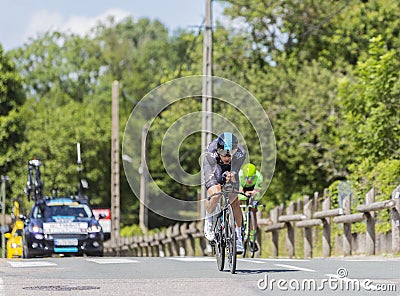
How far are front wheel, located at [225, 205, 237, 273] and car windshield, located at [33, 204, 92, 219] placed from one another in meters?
12.8

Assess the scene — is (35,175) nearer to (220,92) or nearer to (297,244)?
(297,244)

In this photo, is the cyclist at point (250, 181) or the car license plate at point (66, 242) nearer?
the cyclist at point (250, 181)

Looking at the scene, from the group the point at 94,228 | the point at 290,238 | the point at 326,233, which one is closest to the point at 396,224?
the point at 326,233

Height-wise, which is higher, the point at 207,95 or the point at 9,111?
the point at 9,111

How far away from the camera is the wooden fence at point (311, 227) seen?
19.2 meters

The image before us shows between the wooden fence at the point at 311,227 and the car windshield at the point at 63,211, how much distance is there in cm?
458

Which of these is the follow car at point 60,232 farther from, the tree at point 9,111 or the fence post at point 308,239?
the tree at point 9,111

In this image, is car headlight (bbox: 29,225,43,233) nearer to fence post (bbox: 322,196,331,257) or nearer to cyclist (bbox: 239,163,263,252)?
fence post (bbox: 322,196,331,257)

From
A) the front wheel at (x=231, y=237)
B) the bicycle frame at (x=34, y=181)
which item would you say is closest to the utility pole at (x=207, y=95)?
the bicycle frame at (x=34, y=181)

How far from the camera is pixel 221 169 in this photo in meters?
13.4

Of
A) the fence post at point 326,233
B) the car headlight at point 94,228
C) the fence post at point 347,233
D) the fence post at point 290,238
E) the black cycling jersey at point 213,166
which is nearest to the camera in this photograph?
the black cycling jersey at point 213,166

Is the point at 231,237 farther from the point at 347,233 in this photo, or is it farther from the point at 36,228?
the point at 36,228

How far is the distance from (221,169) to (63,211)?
12478mm

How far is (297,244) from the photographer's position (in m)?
28.6
